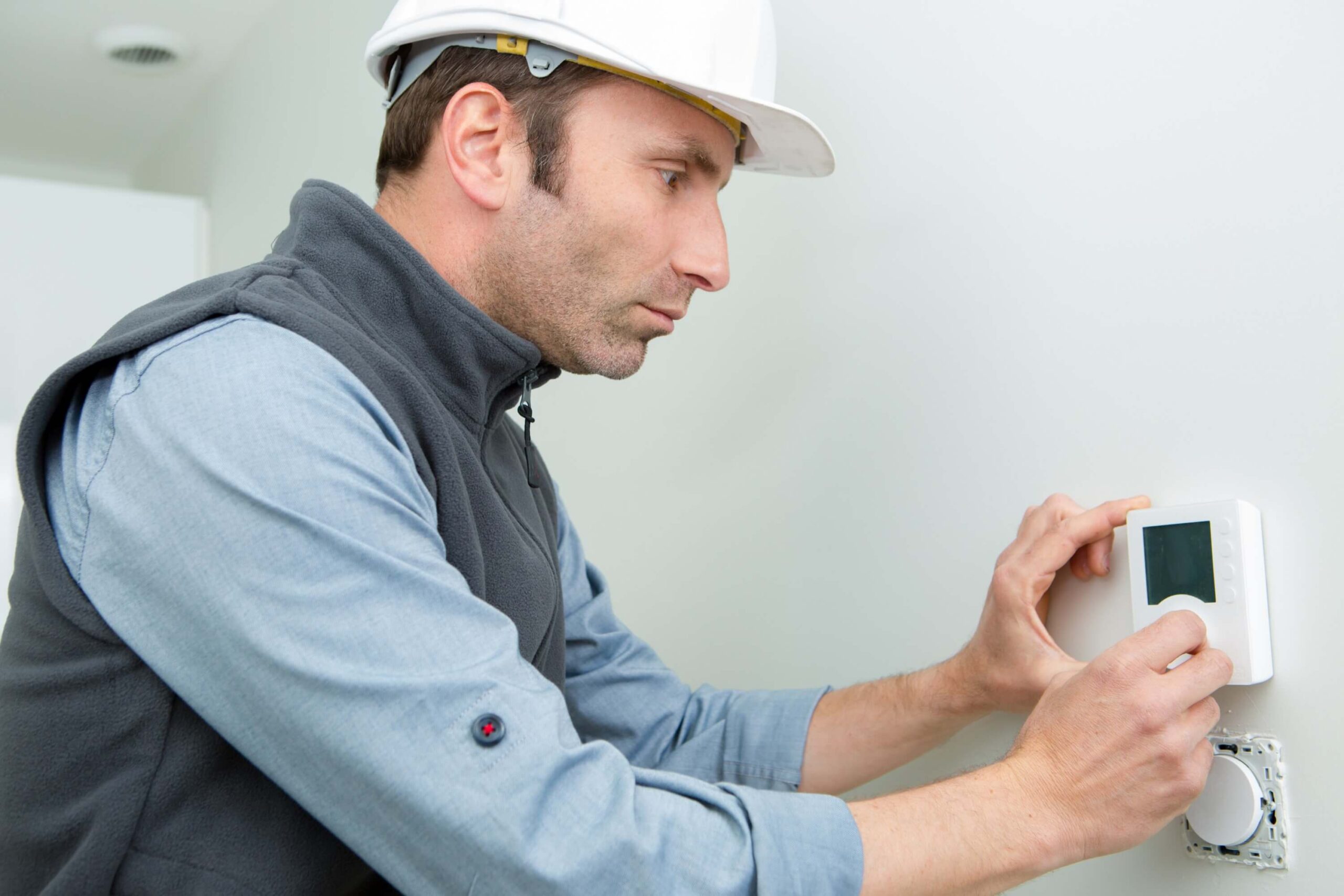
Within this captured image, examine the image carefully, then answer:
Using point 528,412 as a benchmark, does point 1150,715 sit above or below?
below

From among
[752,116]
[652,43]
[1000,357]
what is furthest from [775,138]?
[1000,357]

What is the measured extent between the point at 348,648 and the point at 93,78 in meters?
A: 3.09

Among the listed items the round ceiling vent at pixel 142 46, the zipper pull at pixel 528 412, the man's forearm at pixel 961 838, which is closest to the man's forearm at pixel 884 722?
the man's forearm at pixel 961 838

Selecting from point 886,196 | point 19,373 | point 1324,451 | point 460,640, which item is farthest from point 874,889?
point 19,373

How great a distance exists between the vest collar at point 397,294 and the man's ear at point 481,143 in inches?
4.6

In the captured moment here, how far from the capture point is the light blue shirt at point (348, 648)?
0.59 metres

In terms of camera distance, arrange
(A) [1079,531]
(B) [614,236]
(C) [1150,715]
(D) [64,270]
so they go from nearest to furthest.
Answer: (C) [1150,715] → (A) [1079,531] → (B) [614,236] → (D) [64,270]

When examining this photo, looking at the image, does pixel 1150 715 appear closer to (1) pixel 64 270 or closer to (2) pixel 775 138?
(2) pixel 775 138

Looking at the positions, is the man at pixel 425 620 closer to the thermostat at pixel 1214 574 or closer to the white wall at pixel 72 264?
the thermostat at pixel 1214 574

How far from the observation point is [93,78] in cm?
310

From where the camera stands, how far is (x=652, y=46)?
0.91 metres

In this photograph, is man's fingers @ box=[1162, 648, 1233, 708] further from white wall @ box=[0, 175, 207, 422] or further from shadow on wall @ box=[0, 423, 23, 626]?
white wall @ box=[0, 175, 207, 422]

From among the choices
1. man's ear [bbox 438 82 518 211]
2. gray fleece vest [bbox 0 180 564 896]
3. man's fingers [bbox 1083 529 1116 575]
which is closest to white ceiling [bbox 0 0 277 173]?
man's ear [bbox 438 82 518 211]

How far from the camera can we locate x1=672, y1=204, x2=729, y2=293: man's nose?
999 mm
